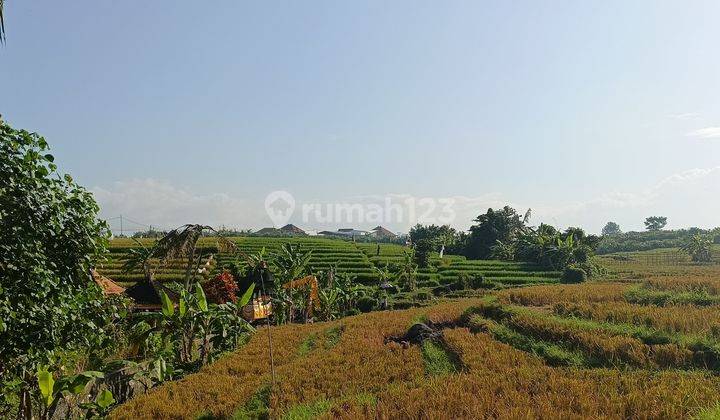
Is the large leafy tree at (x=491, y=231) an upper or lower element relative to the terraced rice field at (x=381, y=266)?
upper

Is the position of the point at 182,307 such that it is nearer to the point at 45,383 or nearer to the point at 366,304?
the point at 45,383

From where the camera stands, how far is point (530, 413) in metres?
6.38

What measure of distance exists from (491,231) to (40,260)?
6125 cm

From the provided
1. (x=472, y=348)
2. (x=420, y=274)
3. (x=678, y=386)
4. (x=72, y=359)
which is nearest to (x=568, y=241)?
(x=420, y=274)

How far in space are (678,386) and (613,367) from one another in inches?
82.0

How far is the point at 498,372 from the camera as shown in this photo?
9.29 m

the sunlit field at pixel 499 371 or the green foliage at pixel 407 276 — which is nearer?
the sunlit field at pixel 499 371

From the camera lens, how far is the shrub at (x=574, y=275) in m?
37.8

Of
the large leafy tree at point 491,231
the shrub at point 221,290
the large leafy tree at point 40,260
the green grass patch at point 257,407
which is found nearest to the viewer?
the large leafy tree at point 40,260

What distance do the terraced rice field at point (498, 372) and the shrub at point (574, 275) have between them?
22495 mm

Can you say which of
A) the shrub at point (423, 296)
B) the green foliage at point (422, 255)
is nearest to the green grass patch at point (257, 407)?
the shrub at point (423, 296)

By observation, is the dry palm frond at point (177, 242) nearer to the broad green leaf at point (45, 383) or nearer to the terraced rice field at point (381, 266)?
the broad green leaf at point (45, 383)

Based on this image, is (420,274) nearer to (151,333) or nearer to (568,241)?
(568,241)

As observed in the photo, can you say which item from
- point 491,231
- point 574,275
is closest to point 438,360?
point 574,275
